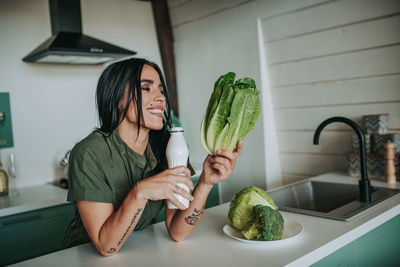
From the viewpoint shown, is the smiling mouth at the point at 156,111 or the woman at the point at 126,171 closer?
the woman at the point at 126,171

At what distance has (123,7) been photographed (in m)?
3.29

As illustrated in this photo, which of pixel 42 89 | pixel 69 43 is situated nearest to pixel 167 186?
pixel 69 43

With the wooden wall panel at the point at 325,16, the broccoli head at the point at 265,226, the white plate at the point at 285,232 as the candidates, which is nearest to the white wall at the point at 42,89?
the wooden wall panel at the point at 325,16

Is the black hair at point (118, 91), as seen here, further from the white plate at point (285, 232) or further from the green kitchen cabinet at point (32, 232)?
the green kitchen cabinet at point (32, 232)

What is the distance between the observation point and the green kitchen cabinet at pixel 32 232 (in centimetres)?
208

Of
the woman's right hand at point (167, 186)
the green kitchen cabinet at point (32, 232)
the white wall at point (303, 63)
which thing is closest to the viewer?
the woman's right hand at point (167, 186)

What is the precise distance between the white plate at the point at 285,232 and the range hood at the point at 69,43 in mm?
1568

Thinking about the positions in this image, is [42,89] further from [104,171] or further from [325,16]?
[325,16]

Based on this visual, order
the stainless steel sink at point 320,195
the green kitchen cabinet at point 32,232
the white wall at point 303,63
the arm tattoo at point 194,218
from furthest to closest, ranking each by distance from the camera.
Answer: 1. the white wall at point 303,63
2. the green kitchen cabinet at point 32,232
3. the stainless steel sink at point 320,195
4. the arm tattoo at point 194,218

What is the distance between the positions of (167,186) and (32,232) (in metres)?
1.45

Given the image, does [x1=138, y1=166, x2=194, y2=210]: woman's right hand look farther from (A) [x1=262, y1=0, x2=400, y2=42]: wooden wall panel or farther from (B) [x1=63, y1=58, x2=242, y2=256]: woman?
(A) [x1=262, y1=0, x2=400, y2=42]: wooden wall panel

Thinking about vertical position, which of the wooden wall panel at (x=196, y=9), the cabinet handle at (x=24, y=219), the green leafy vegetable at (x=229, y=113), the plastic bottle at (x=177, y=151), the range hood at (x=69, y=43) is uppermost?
the wooden wall panel at (x=196, y=9)

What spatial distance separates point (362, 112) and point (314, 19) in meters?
0.67

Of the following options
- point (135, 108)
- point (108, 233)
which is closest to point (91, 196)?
point (108, 233)
